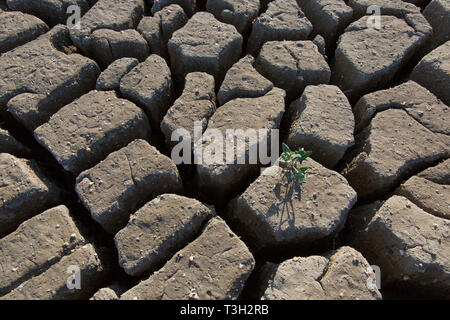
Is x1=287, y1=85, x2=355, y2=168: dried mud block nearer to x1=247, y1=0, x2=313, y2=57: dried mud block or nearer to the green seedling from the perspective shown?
the green seedling

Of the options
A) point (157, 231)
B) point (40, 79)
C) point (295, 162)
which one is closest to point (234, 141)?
point (295, 162)

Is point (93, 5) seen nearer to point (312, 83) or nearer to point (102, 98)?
point (102, 98)

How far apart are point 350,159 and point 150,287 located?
1.28 metres

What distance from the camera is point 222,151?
193 cm

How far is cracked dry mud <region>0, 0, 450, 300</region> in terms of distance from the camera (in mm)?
1750

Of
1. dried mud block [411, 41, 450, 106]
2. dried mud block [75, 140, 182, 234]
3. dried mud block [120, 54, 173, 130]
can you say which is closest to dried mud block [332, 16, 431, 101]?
dried mud block [411, 41, 450, 106]

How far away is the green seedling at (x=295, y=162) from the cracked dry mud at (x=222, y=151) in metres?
0.05

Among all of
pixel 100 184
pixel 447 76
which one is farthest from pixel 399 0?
pixel 100 184

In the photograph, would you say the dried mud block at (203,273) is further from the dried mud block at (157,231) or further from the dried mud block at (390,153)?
the dried mud block at (390,153)

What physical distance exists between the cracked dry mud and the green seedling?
0.05 meters

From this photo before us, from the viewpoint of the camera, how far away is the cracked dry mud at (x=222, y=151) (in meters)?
1.75

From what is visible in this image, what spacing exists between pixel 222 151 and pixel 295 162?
0.37 m

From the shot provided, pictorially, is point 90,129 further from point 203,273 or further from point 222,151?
point 203,273

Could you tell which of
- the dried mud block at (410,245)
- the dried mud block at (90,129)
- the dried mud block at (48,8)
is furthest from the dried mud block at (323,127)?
the dried mud block at (48,8)
